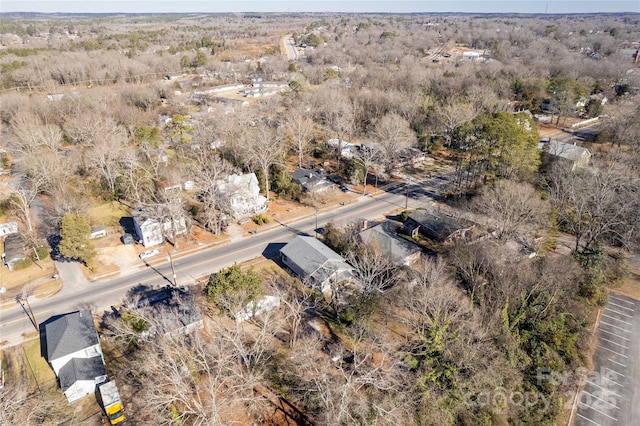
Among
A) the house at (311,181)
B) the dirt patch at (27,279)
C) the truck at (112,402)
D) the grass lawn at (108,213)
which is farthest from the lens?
the house at (311,181)

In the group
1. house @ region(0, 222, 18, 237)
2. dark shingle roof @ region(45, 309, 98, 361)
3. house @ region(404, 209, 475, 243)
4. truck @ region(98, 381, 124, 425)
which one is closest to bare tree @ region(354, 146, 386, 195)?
house @ region(404, 209, 475, 243)

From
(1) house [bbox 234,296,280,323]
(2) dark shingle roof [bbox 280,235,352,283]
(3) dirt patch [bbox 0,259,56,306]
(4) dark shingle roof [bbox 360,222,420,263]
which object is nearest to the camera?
(1) house [bbox 234,296,280,323]

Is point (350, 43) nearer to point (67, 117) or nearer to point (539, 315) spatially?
point (67, 117)

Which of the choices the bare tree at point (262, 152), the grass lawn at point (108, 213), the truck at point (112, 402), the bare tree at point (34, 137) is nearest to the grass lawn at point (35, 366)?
the truck at point (112, 402)

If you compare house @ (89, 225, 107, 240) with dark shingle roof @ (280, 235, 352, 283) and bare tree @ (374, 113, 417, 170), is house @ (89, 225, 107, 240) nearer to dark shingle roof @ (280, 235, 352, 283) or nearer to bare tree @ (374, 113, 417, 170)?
dark shingle roof @ (280, 235, 352, 283)

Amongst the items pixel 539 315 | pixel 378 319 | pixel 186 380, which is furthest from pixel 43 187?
pixel 539 315

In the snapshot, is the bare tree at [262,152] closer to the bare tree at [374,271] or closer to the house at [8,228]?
the bare tree at [374,271]

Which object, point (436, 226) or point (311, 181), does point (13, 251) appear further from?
point (436, 226)
